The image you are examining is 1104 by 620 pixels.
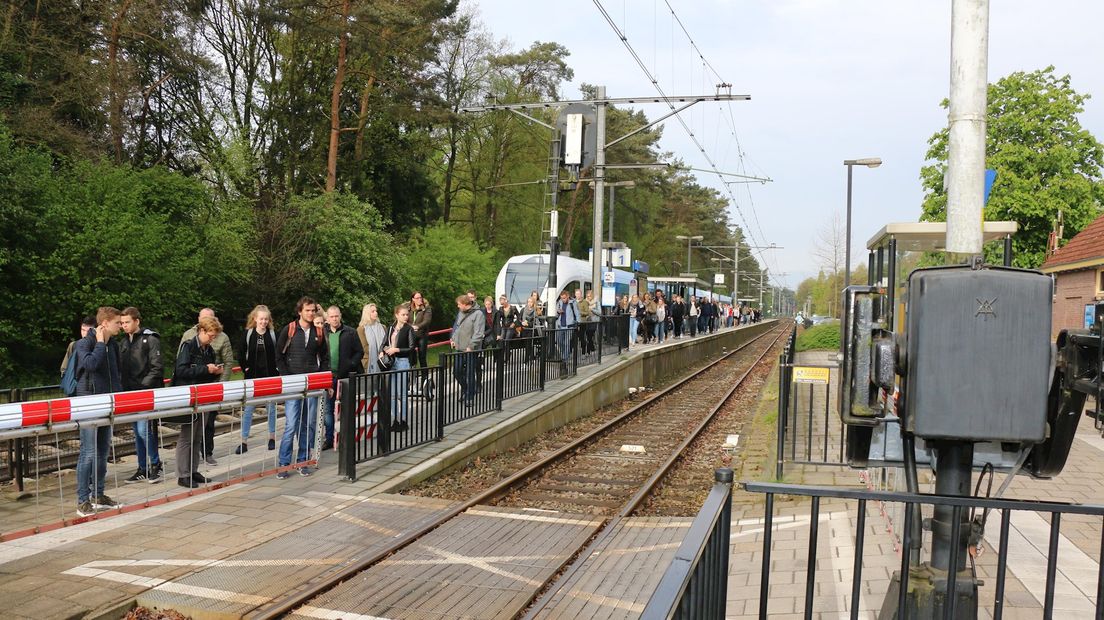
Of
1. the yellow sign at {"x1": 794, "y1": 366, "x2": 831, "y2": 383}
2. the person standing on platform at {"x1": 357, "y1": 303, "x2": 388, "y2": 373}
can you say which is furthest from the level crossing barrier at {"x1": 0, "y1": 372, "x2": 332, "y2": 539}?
the yellow sign at {"x1": 794, "y1": 366, "x2": 831, "y2": 383}

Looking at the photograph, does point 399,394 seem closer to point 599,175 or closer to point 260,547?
point 260,547

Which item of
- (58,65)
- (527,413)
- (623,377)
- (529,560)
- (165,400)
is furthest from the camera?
(58,65)

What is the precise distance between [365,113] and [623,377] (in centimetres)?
1446

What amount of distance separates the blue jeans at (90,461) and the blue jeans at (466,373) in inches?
193

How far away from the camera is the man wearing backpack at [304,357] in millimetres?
8859

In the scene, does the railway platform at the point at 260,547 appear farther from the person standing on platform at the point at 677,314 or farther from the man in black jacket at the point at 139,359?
the person standing on platform at the point at 677,314

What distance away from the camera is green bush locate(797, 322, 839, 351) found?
3241cm

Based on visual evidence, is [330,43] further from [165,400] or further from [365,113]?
[165,400]

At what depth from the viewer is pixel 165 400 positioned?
733 cm

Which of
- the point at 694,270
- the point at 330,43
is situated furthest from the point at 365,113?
the point at 694,270

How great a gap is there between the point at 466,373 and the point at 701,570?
915 centimetres

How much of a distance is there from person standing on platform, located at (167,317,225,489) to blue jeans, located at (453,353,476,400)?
317cm

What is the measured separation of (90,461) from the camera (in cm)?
672

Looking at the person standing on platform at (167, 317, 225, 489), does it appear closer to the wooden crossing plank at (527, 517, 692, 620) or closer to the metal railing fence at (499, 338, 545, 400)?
the wooden crossing plank at (527, 517, 692, 620)
